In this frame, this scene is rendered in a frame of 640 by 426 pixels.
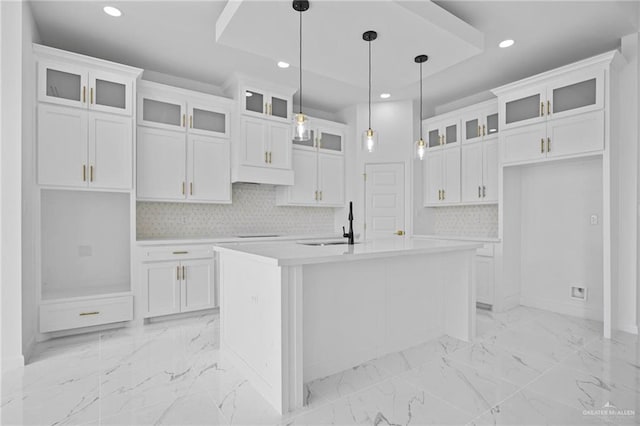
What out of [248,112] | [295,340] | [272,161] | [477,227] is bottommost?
[295,340]

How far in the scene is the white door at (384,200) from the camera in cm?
501

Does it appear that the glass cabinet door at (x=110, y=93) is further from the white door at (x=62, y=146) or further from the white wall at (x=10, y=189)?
the white wall at (x=10, y=189)

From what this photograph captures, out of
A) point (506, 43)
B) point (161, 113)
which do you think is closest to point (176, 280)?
point (161, 113)

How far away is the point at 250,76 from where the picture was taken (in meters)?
4.11

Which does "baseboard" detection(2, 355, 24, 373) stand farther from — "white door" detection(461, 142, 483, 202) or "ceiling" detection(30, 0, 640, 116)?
"white door" detection(461, 142, 483, 202)

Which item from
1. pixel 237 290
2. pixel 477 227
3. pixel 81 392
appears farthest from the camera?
pixel 477 227

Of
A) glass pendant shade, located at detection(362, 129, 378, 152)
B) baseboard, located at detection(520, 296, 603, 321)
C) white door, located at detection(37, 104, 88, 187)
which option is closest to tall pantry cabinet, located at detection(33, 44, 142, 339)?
white door, located at detection(37, 104, 88, 187)

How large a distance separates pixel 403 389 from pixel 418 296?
0.88 metres

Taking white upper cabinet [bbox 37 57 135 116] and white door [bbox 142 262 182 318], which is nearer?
white upper cabinet [bbox 37 57 135 116]

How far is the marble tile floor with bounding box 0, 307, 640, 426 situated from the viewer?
72.4 inches

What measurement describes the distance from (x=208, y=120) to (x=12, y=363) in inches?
114

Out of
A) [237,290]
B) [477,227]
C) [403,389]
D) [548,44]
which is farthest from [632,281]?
[237,290]

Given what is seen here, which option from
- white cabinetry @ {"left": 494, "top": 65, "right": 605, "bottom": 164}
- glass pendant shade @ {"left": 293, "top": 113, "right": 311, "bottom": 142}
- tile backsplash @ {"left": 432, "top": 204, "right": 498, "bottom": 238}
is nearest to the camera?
glass pendant shade @ {"left": 293, "top": 113, "right": 311, "bottom": 142}

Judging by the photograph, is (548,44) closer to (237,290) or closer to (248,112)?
(248,112)
